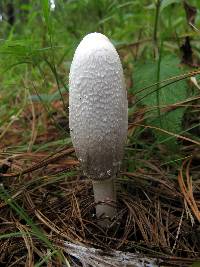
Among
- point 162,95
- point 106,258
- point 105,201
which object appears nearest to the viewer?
point 106,258

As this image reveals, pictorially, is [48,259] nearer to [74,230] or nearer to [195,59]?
[74,230]

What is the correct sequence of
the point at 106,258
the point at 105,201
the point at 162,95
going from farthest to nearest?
the point at 162,95 < the point at 105,201 < the point at 106,258

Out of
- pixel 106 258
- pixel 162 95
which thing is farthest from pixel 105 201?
pixel 162 95

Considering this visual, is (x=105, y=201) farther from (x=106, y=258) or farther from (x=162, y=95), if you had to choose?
(x=162, y=95)

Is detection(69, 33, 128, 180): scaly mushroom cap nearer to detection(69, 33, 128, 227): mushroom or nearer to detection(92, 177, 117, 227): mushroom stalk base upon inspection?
detection(69, 33, 128, 227): mushroom

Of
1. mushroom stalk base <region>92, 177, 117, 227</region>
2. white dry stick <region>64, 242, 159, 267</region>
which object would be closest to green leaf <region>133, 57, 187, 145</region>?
mushroom stalk base <region>92, 177, 117, 227</region>

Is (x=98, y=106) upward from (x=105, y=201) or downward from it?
upward
